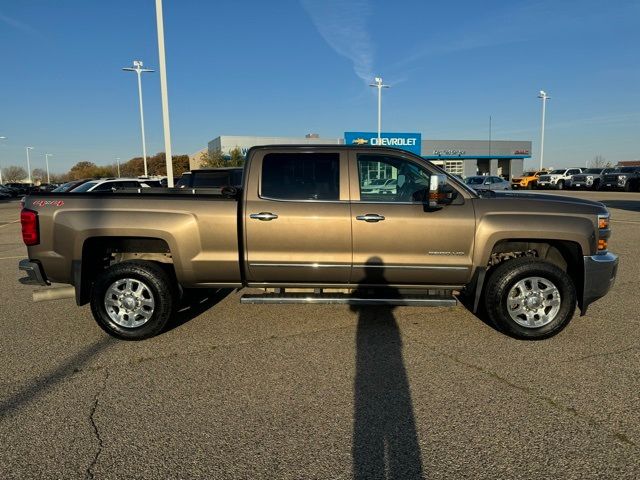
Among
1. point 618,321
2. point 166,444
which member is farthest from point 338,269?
point 618,321

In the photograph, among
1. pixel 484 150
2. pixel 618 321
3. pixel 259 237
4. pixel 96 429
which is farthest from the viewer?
pixel 484 150

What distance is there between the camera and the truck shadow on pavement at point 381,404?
8.91 feet

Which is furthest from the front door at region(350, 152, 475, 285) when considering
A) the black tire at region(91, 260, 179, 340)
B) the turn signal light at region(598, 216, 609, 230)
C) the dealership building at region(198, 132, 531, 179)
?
the dealership building at region(198, 132, 531, 179)

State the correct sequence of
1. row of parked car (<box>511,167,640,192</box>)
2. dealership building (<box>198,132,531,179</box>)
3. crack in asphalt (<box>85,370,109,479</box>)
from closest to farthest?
crack in asphalt (<box>85,370,109,479</box>), row of parked car (<box>511,167,640,192</box>), dealership building (<box>198,132,531,179</box>)

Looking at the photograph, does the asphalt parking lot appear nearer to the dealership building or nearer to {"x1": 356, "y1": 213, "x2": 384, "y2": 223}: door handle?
{"x1": 356, "y1": 213, "x2": 384, "y2": 223}: door handle

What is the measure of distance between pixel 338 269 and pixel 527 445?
239 cm

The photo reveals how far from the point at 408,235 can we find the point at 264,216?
148 centimetres

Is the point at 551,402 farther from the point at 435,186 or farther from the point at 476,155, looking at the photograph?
the point at 476,155

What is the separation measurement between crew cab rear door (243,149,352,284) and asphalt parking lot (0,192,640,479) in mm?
708

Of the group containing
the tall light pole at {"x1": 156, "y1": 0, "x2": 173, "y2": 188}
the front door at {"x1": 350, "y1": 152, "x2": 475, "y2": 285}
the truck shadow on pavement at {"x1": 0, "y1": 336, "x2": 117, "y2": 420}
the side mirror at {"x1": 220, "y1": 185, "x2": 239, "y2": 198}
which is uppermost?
the tall light pole at {"x1": 156, "y1": 0, "x2": 173, "y2": 188}

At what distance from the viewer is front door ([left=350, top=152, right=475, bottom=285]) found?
4.66 m

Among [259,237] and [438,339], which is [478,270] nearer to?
[438,339]

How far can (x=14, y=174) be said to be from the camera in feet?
424

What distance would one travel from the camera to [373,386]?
12.1 feet
